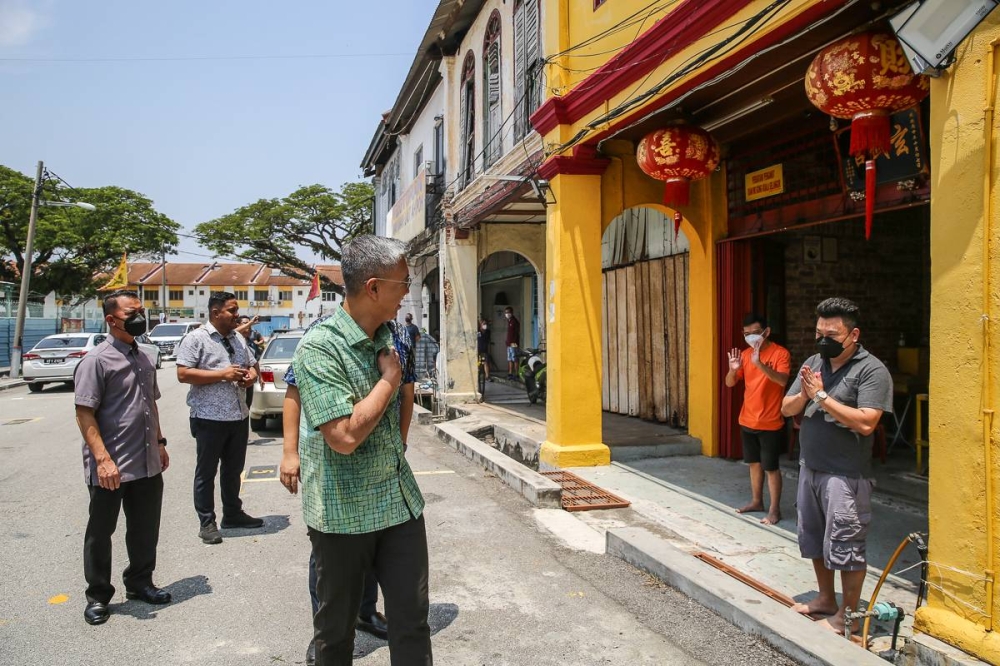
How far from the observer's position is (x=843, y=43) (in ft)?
13.6

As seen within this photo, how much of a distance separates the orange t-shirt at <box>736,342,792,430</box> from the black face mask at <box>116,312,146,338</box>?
14.7 feet

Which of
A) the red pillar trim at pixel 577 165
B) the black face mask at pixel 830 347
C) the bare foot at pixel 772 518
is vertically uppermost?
the red pillar trim at pixel 577 165

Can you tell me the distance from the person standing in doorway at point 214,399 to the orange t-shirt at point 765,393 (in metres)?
4.15

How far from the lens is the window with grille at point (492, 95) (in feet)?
38.8

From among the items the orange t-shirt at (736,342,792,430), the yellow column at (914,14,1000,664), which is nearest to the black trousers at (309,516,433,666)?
the yellow column at (914,14,1000,664)

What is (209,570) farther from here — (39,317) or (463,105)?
(39,317)

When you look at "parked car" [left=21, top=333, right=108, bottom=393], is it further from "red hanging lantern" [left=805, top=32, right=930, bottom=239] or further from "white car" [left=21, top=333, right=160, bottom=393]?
"red hanging lantern" [left=805, top=32, right=930, bottom=239]

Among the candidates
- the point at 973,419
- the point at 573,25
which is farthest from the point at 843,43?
the point at 573,25

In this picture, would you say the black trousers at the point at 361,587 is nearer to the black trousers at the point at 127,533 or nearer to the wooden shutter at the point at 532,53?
the black trousers at the point at 127,533

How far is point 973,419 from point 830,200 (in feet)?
12.1

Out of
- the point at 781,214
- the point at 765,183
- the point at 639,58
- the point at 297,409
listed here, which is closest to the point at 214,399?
the point at 297,409

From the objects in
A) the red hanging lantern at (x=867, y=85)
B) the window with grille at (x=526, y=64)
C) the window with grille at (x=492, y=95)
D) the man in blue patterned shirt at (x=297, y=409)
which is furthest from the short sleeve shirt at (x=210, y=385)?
the window with grille at (x=492, y=95)

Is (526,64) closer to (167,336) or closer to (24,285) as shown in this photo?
(24,285)

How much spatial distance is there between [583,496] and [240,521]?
3118 millimetres
